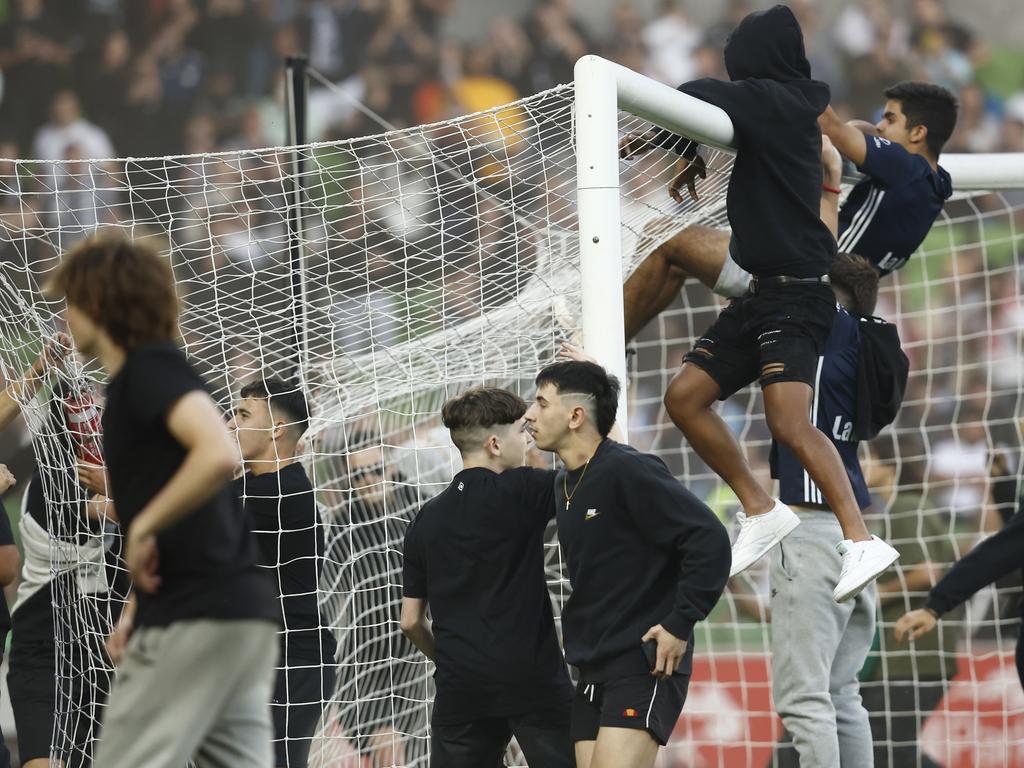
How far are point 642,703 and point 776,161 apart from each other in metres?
1.66

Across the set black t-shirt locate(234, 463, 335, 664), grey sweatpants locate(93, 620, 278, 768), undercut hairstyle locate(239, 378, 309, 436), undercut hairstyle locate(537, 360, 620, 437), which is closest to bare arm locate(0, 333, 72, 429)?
undercut hairstyle locate(239, 378, 309, 436)

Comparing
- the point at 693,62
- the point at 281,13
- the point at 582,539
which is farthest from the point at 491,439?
the point at 281,13

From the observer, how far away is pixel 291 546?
4680mm

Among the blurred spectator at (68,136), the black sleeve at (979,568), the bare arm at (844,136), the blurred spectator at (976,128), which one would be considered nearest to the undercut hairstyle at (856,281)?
the bare arm at (844,136)

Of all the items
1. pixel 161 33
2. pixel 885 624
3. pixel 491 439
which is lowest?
pixel 885 624

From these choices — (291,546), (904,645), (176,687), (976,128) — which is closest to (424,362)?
(291,546)

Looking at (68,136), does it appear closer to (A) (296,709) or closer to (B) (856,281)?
(A) (296,709)

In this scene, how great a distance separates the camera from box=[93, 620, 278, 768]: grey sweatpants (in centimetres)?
257

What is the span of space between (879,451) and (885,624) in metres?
1.24

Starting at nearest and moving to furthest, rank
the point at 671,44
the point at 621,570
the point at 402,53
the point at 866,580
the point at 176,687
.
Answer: the point at 176,687
the point at 621,570
the point at 866,580
the point at 671,44
the point at 402,53

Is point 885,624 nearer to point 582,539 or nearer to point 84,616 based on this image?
point 582,539

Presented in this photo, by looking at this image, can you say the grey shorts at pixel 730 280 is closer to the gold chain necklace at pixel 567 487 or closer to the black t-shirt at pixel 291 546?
the gold chain necklace at pixel 567 487

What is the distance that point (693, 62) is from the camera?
991 cm

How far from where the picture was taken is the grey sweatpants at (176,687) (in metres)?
2.57
